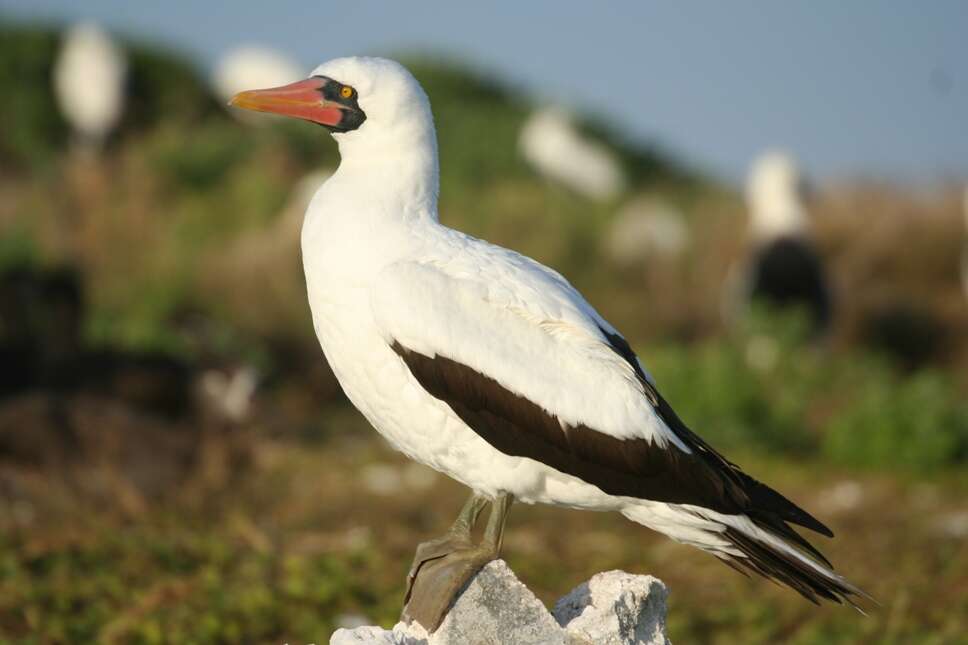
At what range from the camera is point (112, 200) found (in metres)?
14.6

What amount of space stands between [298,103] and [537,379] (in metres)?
1.03

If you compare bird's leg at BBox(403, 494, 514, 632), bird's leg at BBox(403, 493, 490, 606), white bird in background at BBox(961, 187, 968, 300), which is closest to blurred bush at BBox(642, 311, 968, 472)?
white bird in background at BBox(961, 187, 968, 300)

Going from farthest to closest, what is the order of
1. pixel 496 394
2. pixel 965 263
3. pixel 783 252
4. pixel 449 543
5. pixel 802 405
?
pixel 965 263 → pixel 783 252 → pixel 802 405 → pixel 449 543 → pixel 496 394

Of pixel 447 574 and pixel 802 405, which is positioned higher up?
pixel 447 574

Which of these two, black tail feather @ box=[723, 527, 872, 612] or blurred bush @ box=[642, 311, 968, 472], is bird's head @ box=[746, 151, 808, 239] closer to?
blurred bush @ box=[642, 311, 968, 472]

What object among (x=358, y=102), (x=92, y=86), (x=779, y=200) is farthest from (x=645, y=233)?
(x=358, y=102)

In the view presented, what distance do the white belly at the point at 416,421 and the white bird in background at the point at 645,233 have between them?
40.1ft

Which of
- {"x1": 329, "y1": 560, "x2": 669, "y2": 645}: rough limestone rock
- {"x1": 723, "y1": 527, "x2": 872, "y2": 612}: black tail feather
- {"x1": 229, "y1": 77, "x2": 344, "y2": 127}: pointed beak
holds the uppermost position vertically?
{"x1": 229, "y1": 77, "x2": 344, "y2": 127}: pointed beak

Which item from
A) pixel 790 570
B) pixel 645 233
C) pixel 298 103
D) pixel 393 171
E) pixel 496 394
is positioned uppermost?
pixel 298 103

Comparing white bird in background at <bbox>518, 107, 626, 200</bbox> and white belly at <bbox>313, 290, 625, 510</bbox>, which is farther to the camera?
white bird in background at <bbox>518, 107, 626, 200</bbox>

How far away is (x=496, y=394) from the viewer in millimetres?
3137

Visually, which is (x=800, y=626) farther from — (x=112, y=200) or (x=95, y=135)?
(x=95, y=135)

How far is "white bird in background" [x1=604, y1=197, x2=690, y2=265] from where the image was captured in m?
15.6

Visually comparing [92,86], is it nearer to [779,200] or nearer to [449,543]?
[779,200]
